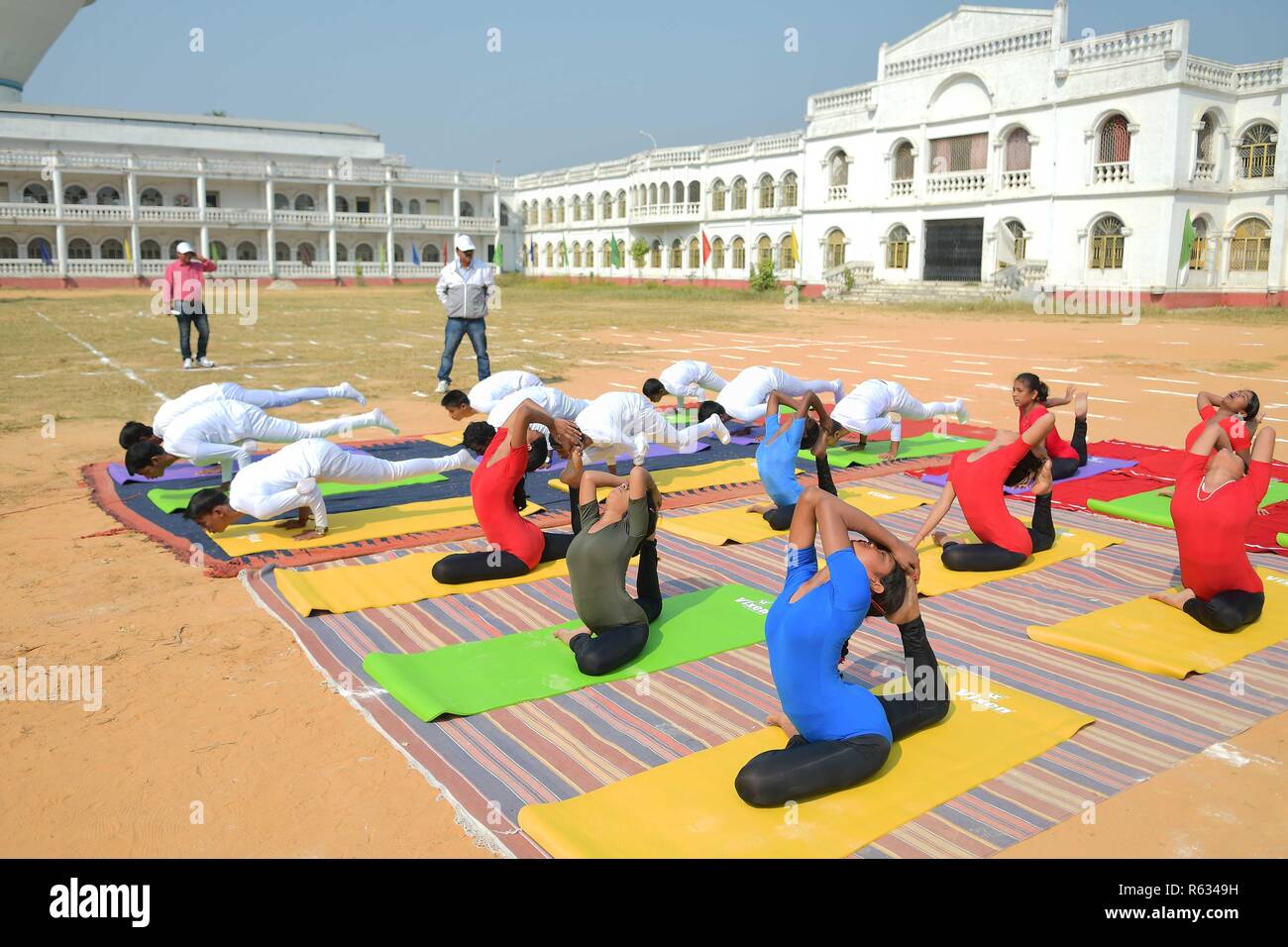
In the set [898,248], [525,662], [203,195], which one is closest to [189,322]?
[525,662]

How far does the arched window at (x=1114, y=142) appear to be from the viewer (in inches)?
1182

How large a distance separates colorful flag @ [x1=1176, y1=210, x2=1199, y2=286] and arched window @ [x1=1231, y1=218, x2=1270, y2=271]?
4.18ft

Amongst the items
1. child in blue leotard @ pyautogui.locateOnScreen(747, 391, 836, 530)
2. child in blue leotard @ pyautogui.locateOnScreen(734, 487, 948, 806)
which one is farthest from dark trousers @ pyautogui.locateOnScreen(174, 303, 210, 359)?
child in blue leotard @ pyautogui.locateOnScreen(734, 487, 948, 806)

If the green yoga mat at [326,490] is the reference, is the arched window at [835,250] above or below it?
above

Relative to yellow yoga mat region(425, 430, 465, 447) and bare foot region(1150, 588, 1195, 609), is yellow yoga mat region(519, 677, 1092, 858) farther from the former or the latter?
yellow yoga mat region(425, 430, 465, 447)

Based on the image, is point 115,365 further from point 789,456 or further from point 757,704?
point 757,704

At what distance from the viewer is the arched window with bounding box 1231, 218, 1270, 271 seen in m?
29.1

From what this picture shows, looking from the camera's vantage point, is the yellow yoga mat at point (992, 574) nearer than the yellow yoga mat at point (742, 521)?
Yes

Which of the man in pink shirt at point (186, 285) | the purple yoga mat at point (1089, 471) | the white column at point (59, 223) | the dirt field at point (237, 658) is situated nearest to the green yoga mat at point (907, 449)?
the purple yoga mat at point (1089, 471)

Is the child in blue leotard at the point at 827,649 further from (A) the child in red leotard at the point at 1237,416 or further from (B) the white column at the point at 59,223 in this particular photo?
(B) the white column at the point at 59,223

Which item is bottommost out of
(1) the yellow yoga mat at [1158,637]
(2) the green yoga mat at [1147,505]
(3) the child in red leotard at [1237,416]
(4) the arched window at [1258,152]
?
(1) the yellow yoga mat at [1158,637]

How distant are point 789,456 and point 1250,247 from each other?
1170 inches

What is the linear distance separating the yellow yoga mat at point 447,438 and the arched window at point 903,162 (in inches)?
1227
